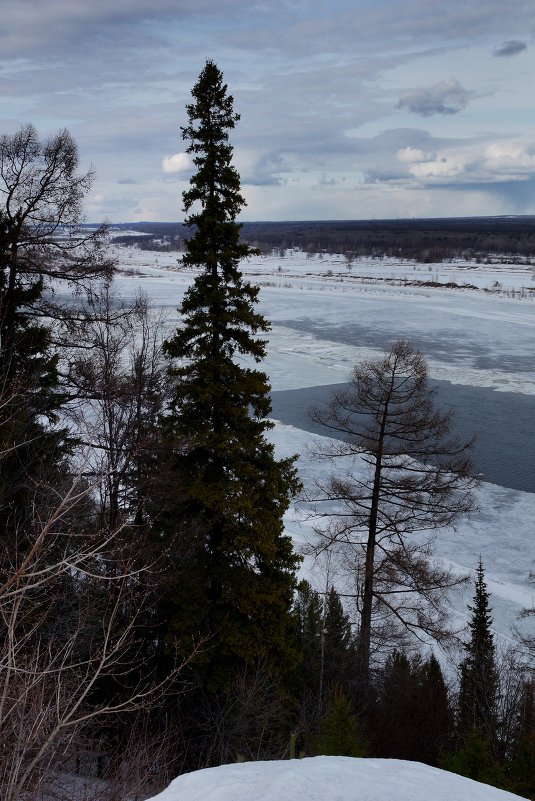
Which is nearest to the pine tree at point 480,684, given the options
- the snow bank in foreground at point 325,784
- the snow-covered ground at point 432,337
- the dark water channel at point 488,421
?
the snow-covered ground at point 432,337

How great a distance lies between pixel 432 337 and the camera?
40.7 metres

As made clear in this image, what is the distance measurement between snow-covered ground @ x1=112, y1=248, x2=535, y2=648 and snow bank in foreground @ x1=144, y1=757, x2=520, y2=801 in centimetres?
688

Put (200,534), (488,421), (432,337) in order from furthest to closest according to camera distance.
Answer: (432,337), (488,421), (200,534)

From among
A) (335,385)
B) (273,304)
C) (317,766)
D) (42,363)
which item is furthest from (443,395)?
(273,304)

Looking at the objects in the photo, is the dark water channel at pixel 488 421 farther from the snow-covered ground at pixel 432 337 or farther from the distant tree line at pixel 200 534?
the distant tree line at pixel 200 534

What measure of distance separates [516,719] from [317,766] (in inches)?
395

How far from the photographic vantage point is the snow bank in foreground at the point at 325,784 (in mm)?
4145

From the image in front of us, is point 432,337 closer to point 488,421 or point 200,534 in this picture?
point 488,421

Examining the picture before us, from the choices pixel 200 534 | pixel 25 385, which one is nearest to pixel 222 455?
pixel 200 534

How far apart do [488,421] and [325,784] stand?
2124cm

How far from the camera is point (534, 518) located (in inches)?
668

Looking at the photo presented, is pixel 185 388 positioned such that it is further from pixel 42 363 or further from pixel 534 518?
pixel 534 518

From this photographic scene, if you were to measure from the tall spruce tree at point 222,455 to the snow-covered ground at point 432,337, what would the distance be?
1.00 metres

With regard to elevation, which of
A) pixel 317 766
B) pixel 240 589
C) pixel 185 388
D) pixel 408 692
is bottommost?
pixel 408 692
